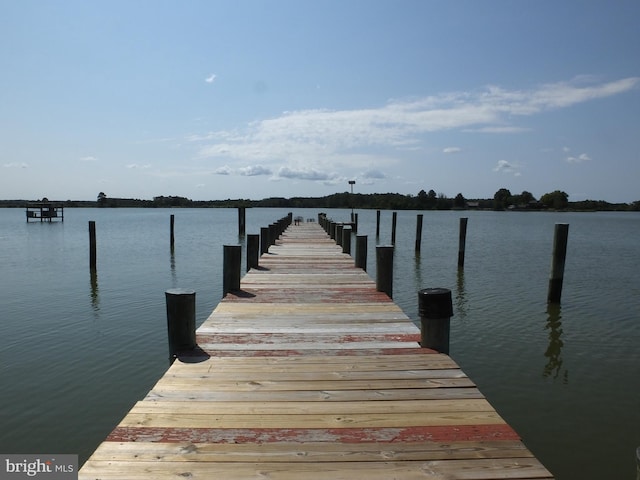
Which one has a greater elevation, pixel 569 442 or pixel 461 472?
pixel 461 472

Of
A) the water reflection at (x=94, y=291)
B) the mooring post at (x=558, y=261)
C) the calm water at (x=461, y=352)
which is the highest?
the mooring post at (x=558, y=261)

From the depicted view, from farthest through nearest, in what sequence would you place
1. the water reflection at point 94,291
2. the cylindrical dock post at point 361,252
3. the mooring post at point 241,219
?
1. the mooring post at point 241,219
2. the water reflection at point 94,291
3. the cylindrical dock post at point 361,252

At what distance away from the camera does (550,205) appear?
167125 mm

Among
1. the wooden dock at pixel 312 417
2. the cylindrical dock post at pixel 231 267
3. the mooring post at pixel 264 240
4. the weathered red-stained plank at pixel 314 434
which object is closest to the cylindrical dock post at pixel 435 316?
the wooden dock at pixel 312 417

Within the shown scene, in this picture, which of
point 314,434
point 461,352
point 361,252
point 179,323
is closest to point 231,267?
point 179,323

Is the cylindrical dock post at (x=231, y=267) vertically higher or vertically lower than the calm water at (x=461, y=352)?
higher

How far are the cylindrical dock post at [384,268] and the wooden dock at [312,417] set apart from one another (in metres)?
2.44

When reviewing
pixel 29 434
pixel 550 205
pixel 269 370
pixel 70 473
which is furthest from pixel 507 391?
pixel 550 205

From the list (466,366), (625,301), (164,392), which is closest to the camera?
(164,392)

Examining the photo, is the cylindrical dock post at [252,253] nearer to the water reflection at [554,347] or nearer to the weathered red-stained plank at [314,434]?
the water reflection at [554,347]

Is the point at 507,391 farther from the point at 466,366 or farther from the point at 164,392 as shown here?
the point at 164,392

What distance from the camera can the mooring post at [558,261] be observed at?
44.8 ft

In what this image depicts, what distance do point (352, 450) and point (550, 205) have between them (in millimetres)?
184984

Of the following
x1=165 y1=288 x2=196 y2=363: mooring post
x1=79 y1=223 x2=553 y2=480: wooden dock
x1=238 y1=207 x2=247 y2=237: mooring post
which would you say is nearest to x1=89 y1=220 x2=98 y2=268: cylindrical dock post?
x1=79 y1=223 x2=553 y2=480: wooden dock
